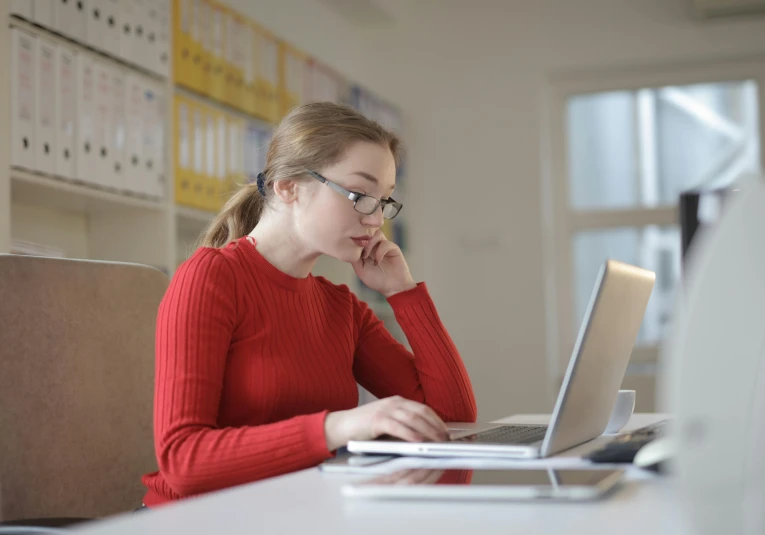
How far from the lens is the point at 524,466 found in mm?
961

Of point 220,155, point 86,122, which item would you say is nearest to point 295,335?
point 86,122

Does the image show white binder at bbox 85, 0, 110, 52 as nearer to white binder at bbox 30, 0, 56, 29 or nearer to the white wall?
white binder at bbox 30, 0, 56, 29

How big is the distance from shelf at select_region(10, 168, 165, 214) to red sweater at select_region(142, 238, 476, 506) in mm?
1120

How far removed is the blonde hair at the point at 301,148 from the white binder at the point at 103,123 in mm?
1079

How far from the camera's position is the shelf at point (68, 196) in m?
2.43

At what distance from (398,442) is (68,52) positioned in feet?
6.18

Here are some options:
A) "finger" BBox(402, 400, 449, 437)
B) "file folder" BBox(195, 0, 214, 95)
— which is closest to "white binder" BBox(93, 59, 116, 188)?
"file folder" BBox(195, 0, 214, 95)

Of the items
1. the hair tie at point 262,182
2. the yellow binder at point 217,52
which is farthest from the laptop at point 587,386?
the yellow binder at point 217,52

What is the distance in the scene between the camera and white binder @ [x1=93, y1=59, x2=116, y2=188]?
8.64 ft

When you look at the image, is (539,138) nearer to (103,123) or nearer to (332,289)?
(103,123)

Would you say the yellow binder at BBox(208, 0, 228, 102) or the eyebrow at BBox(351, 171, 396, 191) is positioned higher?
the yellow binder at BBox(208, 0, 228, 102)

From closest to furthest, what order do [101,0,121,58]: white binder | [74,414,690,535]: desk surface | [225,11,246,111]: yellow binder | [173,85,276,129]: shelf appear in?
[74,414,690,535]: desk surface, [101,0,121,58]: white binder, [173,85,276,129]: shelf, [225,11,246,111]: yellow binder

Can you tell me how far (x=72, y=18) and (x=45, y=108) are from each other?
29 cm

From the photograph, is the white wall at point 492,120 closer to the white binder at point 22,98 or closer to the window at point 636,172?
the window at point 636,172
